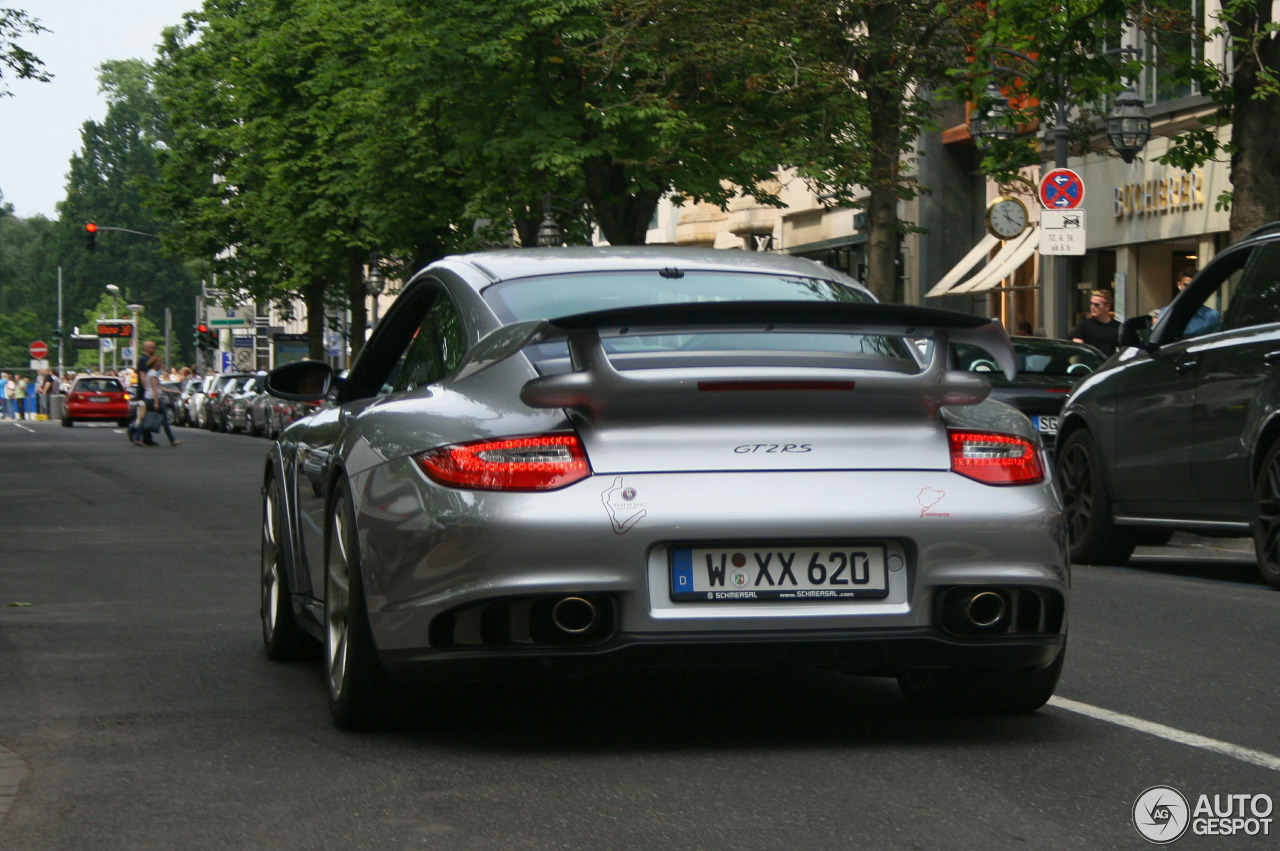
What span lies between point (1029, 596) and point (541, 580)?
54.6 inches

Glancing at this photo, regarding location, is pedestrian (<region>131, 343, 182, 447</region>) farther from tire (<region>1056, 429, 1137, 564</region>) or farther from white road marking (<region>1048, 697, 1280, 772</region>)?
white road marking (<region>1048, 697, 1280, 772</region>)

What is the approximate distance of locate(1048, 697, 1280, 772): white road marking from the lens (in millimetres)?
5750

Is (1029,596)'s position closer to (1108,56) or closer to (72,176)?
(1108,56)

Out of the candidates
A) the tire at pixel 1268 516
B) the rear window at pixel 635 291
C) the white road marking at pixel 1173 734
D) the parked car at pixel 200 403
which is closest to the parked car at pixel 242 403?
the parked car at pixel 200 403

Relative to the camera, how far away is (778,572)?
18.4 ft

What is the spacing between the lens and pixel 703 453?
5.57 m

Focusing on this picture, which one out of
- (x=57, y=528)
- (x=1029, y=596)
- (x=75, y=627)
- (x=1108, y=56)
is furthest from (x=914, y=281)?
(x=1029, y=596)

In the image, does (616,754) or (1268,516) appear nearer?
(616,754)

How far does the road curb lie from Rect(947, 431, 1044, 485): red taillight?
261cm

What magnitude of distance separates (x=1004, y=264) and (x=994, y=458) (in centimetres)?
3336

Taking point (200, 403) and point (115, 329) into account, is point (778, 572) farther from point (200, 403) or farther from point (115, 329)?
point (115, 329)

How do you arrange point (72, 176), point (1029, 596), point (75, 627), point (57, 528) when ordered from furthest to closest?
point (72, 176)
point (57, 528)
point (75, 627)
point (1029, 596)

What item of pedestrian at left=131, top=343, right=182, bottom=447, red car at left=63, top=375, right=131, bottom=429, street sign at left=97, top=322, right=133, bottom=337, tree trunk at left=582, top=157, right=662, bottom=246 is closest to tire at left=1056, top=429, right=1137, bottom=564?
tree trunk at left=582, top=157, right=662, bottom=246

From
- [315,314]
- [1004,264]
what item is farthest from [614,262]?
[315,314]
